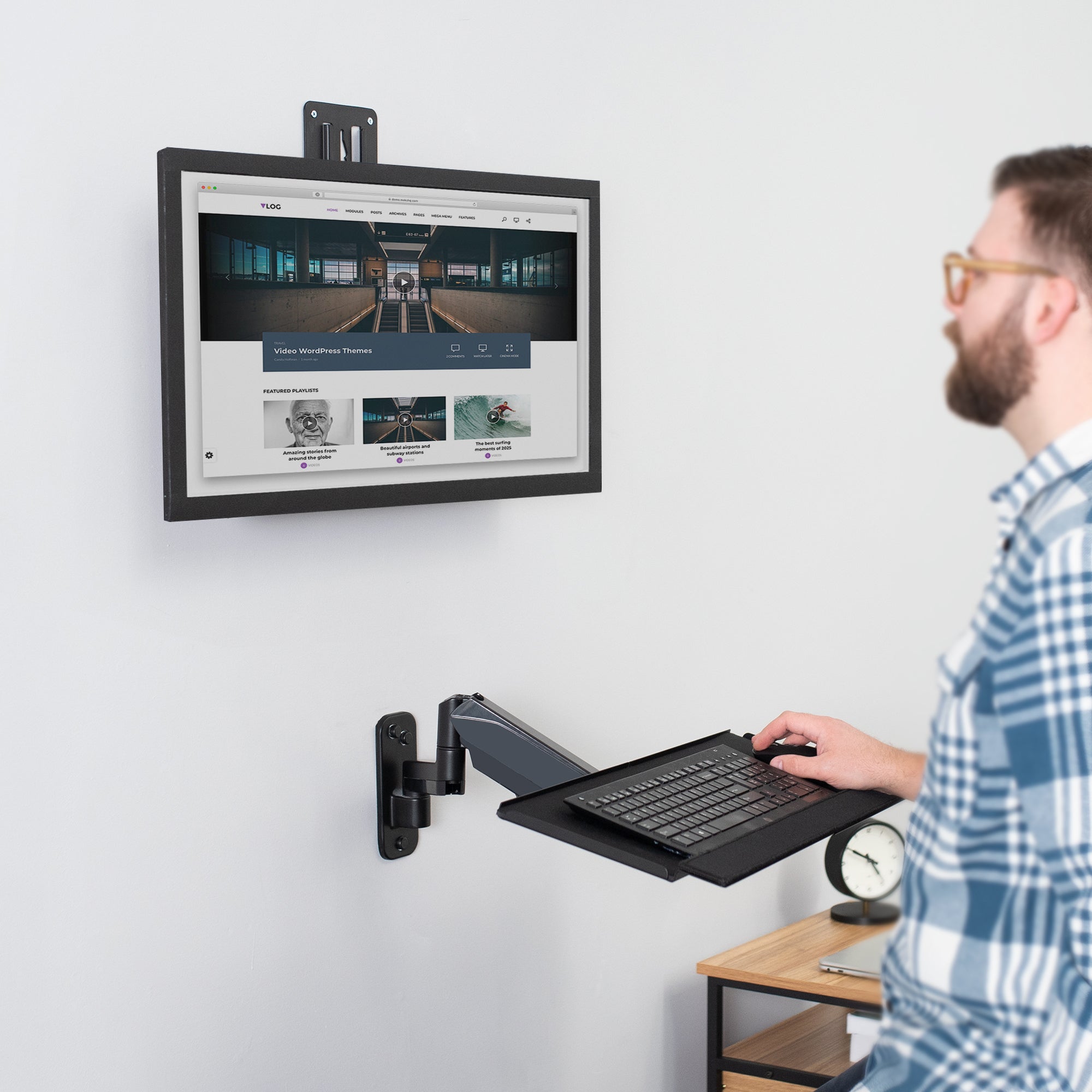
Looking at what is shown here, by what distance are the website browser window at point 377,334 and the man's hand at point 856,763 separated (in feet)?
1.54

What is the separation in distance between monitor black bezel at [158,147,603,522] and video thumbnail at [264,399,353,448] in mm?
54

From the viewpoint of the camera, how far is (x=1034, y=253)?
87 centimetres

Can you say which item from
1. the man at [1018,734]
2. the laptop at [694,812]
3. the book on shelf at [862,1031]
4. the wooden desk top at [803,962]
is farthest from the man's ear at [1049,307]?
the book on shelf at [862,1031]

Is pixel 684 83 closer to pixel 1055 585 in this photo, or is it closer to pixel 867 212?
pixel 867 212

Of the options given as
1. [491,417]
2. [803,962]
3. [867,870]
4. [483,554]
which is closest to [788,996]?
[803,962]

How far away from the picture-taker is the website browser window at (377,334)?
51.1 inches

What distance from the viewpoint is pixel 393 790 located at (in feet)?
5.09

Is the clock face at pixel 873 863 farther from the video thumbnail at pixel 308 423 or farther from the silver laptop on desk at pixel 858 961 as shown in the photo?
the video thumbnail at pixel 308 423

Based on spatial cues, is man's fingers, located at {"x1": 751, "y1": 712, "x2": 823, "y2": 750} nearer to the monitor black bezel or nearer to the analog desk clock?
the monitor black bezel

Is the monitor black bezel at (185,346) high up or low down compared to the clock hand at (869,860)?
up

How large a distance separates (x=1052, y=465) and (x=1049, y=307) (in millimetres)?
112

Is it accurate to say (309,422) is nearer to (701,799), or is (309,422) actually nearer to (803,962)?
(701,799)

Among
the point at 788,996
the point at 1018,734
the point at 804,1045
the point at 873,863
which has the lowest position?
the point at 804,1045

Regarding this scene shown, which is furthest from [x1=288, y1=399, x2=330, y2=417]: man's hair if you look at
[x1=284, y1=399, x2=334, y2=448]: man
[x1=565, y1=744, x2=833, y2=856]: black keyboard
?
[x1=565, y1=744, x2=833, y2=856]: black keyboard
